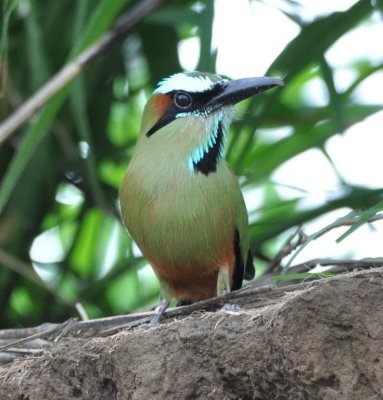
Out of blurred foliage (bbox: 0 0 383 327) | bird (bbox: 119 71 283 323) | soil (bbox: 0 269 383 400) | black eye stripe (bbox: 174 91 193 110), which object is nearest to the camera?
soil (bbox: 0 269 383 400)

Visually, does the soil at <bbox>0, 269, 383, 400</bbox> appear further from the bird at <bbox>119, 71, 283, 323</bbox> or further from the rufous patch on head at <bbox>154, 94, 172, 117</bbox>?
the rufous patch on head at <bbox>154, 94, 172, 117</bbox>

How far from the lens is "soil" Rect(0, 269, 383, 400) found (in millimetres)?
2789

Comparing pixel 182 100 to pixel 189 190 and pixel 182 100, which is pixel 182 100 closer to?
pixel 182 100

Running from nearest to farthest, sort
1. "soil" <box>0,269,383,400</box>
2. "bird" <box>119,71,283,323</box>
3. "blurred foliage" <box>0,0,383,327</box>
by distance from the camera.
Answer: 1. "soil" <box>0,269,383,400</box>
2. "bird" <box>119,71,283,323</box>
3. "blurred foliage" <box>0,0,383,327</box>

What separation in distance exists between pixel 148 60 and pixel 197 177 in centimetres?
144

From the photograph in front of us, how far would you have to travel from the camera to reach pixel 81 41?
14.8 ft

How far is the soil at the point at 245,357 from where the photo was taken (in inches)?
110

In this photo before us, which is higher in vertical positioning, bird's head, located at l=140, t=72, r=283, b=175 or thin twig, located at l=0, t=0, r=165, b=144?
thin twig, located at l=0, t=0, r=165, b=144

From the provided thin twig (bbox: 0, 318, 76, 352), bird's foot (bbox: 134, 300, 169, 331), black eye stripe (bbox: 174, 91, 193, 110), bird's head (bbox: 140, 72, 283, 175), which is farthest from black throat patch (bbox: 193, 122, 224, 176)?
thin twig (bbox: 0, 318, 76, 352)

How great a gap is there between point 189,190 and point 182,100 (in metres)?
0.46

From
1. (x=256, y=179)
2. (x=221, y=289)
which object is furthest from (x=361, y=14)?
(x=221, y=289)

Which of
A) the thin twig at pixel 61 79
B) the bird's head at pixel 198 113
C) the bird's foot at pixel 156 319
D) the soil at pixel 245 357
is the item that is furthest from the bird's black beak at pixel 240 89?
the soil at pixel 245 357

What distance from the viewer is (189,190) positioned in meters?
4.39

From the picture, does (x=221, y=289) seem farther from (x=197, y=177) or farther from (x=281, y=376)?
(x=281, y=376)
